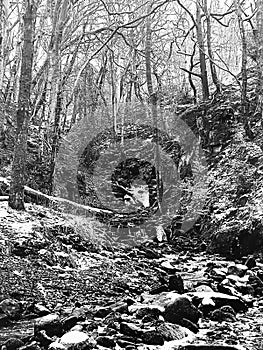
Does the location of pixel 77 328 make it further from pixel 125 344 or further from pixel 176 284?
pixel 176 284

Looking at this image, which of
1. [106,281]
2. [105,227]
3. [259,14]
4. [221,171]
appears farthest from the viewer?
[221,171]

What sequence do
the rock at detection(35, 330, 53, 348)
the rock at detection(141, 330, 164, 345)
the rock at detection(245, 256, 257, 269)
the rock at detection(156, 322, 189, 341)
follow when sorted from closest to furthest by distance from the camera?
the rock at detection(35, 330, 53, 348)
the rock at detection(141, 330, 164, 345)
the rock at detection(156, 322, 189, 341)
the rock at detection(245, 256, 257, 269)

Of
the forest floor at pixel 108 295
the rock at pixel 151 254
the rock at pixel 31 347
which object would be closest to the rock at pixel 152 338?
the forest floor at pixel 108 295

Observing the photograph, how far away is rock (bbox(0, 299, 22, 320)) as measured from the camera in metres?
4.63

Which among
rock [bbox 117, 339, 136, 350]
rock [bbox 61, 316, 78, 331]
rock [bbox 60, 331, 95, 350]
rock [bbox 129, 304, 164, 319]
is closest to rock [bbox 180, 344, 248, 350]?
rock [bbox 117, 339, 136, 350]

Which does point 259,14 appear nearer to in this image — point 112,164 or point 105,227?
point 105,227

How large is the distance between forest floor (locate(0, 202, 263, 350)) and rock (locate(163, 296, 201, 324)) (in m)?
0.01

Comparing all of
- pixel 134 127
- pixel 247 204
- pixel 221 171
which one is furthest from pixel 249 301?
pixel 134 127

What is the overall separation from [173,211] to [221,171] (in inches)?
79.0

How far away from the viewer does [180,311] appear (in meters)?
4.64

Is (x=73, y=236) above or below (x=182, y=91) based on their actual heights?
below

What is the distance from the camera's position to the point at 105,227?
11.0 m

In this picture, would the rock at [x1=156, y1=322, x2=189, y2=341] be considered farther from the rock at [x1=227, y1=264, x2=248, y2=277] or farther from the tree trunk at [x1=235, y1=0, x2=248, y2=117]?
the tree trunk at [x1=235, y1=0, x2=248, y2=117]

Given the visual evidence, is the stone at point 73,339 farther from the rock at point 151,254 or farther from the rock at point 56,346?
the rock at point 151,254
